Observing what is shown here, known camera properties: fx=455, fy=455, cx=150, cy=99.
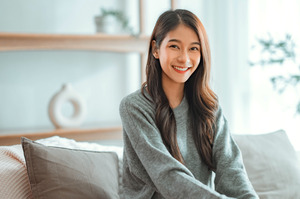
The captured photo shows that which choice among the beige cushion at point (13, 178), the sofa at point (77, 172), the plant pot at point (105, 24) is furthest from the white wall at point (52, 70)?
the beige cushion at point (13, 178)

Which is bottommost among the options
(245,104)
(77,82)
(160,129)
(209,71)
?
(245,104)

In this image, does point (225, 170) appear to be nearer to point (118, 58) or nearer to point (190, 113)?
point (190, 113)

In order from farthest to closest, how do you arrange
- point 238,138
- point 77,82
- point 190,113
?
1. point 77,82
2. point 238,138
3. point 190,113

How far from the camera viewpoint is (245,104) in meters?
3.69

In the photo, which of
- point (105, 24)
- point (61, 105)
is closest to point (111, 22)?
point (105, 24)

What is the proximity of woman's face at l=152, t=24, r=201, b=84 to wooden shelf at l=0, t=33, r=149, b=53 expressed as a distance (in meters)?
1.78

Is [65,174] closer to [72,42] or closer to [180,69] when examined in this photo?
[180,69]

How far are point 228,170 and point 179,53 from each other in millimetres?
427

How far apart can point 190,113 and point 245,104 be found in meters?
2.13

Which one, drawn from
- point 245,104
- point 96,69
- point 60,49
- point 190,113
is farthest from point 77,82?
point 190,113

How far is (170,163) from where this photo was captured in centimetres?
141

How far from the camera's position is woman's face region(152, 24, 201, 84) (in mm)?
1514

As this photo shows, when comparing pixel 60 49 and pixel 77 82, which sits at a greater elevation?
pixel 60 49

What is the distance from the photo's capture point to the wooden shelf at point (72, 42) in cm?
308
